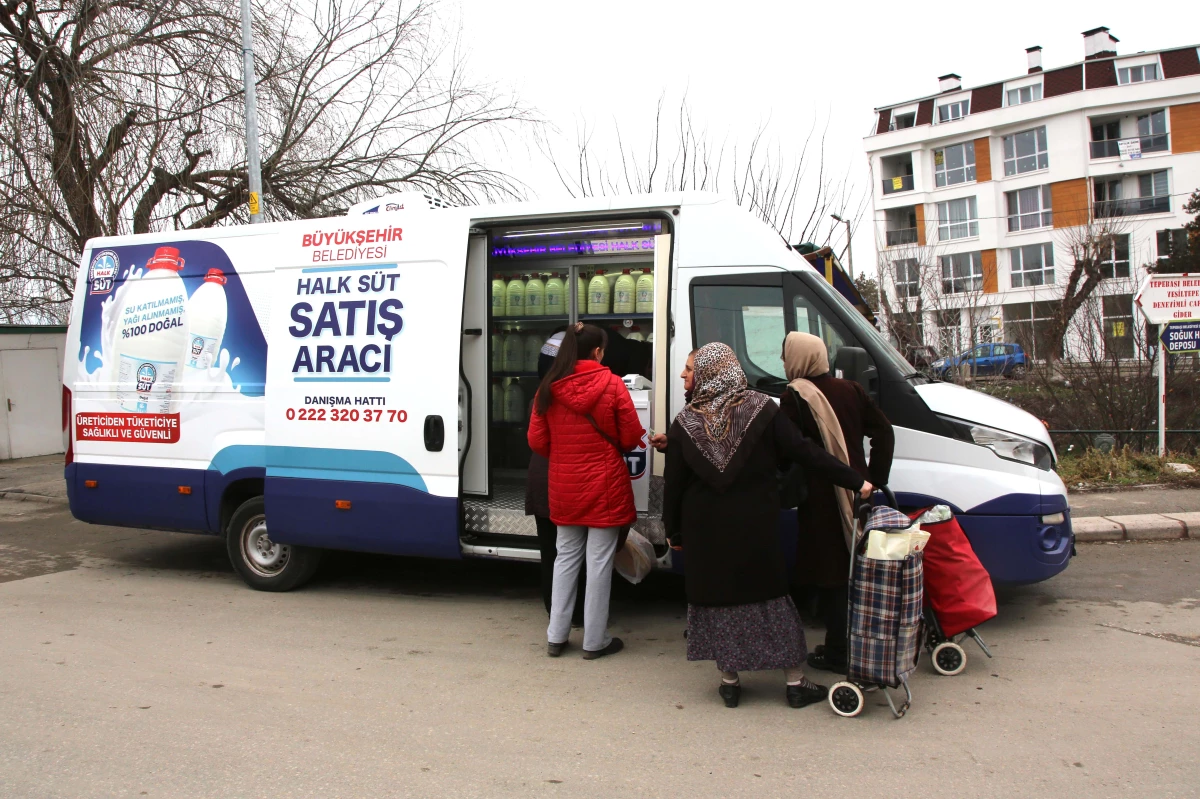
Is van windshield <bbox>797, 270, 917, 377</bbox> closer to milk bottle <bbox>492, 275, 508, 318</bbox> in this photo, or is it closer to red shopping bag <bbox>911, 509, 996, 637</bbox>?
red shopping bag <bbox>911, 509, 996, 637</bbox>

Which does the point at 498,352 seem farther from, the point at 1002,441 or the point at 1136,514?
the point at 1136,514

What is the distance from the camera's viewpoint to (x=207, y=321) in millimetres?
6457

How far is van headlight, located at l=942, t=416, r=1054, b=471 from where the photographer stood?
4945 millimetres

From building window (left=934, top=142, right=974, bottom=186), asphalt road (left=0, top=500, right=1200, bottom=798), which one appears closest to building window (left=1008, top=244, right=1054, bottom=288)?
building window (left=934, top=142, right=974, bottom=186)

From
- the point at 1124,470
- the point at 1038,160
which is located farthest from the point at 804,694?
the point at 1038,160

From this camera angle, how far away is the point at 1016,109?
4200cm

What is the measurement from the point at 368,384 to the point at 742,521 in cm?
291

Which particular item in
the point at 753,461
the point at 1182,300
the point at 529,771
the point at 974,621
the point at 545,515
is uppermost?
the point at 1182,300

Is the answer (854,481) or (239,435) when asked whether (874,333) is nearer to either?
(854,481)

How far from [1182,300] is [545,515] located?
27.1 feet

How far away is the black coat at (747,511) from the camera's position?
4047 mm

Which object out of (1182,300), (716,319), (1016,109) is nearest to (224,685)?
(716,319)

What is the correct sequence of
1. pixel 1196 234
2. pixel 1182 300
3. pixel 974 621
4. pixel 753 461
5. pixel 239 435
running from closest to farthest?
pixel 753 461 → pixel 974 621 → pixel 239 435 → pixel 1182 300 → pixel 1196 234

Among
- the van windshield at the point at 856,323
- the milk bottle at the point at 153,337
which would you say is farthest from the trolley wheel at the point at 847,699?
the milk bottle at the point at 153,337
